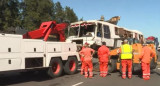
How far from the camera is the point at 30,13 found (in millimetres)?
43000

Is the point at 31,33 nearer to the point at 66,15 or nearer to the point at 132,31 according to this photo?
the point at 132,31

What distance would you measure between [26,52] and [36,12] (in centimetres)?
3612

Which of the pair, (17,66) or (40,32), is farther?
(40,32)

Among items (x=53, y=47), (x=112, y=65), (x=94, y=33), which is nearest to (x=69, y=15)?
(x=94, y=33)

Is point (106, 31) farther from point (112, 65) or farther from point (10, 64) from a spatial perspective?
point (10, 64)

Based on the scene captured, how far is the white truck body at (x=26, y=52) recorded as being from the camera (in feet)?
Answer: 26.9

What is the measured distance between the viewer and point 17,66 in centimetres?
859

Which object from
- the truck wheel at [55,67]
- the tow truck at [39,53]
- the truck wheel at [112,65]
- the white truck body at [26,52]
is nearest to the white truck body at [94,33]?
the truck wheel at [112,65]

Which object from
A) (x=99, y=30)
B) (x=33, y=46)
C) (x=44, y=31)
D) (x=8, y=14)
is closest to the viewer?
(x=33, y=46)

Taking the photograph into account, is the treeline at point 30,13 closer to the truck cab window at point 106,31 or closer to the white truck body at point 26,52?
the truck cab window at point 106,31

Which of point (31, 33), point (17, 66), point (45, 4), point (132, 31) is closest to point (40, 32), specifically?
point (31, 33)

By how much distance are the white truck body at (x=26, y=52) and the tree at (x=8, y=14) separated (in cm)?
2853

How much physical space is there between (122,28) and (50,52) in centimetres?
861

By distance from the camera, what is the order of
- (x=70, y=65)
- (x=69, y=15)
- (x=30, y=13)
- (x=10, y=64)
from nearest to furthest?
1. (x=10, y=64)
2. (x=70, y=65)
3. (x=30, y=13)
4. (x=69, y=15)
